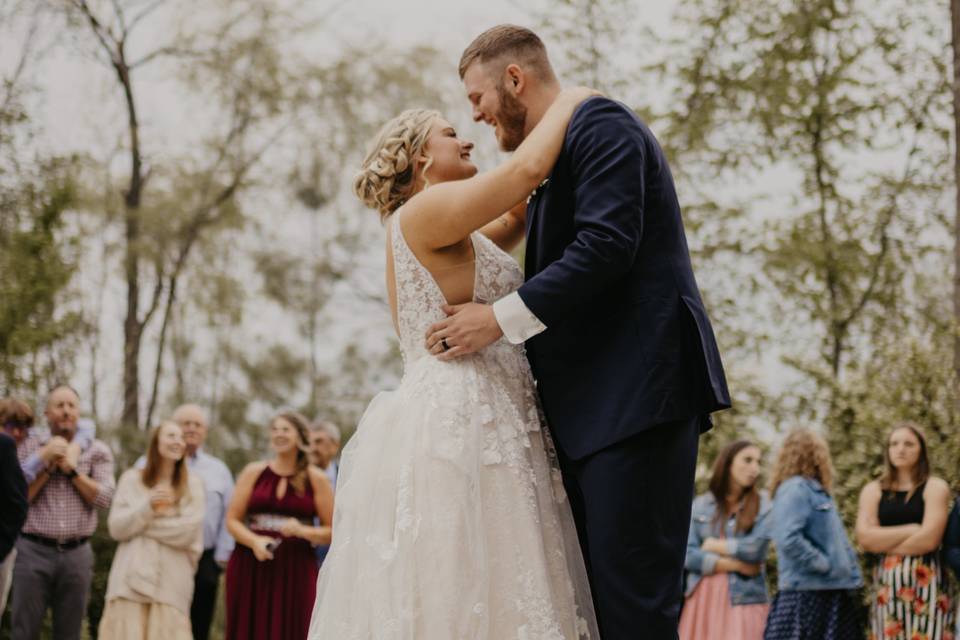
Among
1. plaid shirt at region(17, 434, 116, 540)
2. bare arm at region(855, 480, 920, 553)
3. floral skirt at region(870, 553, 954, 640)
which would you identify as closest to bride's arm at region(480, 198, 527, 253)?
bare arm at region(855, 480, 920, 553)

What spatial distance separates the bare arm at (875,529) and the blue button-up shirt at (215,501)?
4.65 metres

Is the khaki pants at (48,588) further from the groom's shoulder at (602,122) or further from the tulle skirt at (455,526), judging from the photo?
the groom's shoulder at (602,122)

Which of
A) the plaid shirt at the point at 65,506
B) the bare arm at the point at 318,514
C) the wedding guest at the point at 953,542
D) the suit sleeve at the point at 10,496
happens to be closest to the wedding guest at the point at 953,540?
the wedding guest at the point at 953,542

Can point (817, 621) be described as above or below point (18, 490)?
below

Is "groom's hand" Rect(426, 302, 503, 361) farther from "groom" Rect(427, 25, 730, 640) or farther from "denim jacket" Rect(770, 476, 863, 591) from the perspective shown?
"denim jacket" Rect(770, 476, 863, 591)

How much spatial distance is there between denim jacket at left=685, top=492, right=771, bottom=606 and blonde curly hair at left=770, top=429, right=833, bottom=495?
358 millimetres

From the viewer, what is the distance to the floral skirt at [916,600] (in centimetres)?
776

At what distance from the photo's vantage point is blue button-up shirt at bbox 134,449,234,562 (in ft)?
31.2

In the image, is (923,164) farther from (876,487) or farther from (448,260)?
(448,260)

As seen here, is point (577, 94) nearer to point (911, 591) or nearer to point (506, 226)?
point (506, 226)

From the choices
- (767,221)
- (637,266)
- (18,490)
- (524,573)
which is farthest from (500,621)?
(767,221)

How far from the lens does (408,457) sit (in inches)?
143

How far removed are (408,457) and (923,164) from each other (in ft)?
44.1

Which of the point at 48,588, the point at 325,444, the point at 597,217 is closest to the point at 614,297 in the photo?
the point at 597,217
